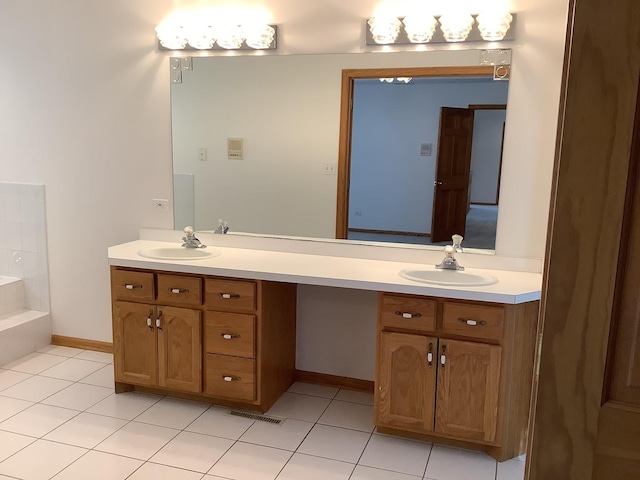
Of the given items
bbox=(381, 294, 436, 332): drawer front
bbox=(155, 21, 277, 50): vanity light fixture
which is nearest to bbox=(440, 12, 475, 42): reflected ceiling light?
bbox=(155, 21, 277, 50): vanity light fixture

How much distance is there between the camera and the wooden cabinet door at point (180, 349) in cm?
288

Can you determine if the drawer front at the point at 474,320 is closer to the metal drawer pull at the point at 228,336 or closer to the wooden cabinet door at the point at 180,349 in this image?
the metal drawer pull at the point at 228,336

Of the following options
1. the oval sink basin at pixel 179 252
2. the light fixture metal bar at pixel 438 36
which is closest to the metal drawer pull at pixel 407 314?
the oval sink basin at pixel 179 252

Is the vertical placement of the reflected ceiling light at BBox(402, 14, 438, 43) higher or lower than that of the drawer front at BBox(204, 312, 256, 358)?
higher

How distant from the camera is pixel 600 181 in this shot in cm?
79

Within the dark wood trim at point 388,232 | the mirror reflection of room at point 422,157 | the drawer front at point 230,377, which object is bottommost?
the drawer front at point 230,377

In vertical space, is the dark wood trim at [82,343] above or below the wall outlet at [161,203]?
below

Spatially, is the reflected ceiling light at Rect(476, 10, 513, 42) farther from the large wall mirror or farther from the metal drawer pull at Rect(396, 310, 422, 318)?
the metal drawer pull at Rect(396, 310, 422, 318)

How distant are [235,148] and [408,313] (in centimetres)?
144

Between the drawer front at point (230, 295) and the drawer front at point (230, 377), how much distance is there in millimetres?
275

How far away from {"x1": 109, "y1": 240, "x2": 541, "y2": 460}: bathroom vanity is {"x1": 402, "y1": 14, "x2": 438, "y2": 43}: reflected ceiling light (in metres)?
1.18

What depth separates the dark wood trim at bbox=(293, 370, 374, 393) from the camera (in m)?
3.21

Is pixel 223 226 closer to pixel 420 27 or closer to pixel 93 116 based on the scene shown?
pixel 93 116

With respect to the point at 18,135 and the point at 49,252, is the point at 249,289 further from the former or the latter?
the point at 18,135
